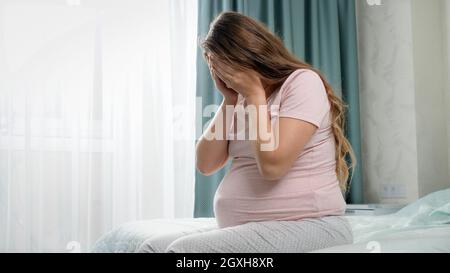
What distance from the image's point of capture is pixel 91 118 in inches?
78.4

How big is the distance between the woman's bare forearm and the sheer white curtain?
41.8 inches

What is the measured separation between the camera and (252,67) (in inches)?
36.2

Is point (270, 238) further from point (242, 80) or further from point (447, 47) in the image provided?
point (447, 47)

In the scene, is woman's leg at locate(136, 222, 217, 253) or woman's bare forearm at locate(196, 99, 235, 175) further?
woman's bare forearm at locate(196, 99, 235, 175)

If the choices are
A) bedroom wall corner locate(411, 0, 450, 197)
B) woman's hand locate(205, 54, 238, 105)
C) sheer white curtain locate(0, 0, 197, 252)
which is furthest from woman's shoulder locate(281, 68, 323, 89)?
bedroom wall corner locate(411, 0, 450, 197)

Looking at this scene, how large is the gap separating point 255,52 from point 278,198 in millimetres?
274

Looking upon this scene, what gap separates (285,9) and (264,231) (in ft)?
5.84

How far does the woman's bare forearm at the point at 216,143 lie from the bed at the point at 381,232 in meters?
0.13

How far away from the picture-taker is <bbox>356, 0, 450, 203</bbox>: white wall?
7.00ft

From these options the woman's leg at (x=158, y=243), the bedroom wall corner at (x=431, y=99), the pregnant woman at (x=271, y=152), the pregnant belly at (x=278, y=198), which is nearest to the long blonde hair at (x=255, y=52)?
the pregnant woman at (x=271, y=152)

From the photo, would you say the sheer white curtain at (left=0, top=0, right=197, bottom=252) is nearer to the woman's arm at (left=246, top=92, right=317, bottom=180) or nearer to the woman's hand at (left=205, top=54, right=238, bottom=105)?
the woman's hand at (left=205, top=54, right=238, bottom=105)

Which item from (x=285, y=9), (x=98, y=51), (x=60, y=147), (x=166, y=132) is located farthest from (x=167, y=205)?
(x=285, y=9)

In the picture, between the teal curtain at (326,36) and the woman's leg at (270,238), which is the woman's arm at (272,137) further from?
the teal curtain at (326,36)

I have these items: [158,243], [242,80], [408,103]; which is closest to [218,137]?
[242,80]
